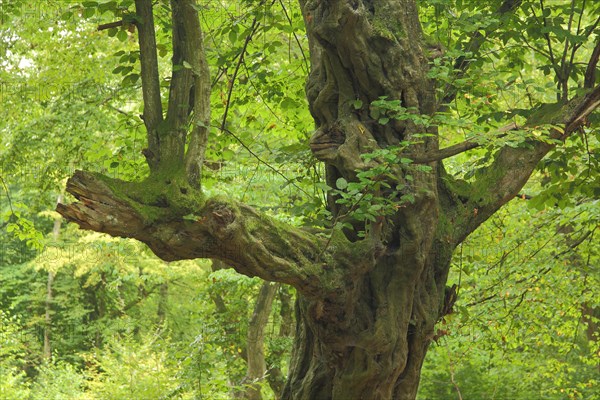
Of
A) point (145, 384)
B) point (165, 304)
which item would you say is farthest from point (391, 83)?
point (165, 304)

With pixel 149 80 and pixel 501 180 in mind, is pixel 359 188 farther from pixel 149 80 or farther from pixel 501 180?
pixel 501 180

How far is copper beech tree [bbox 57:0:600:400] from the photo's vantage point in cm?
425

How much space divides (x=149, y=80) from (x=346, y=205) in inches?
53.1

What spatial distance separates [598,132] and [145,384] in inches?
286

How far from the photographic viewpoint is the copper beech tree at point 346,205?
13.9 ft

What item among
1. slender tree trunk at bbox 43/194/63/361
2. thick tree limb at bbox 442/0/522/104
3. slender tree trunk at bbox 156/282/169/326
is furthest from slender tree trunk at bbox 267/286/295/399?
slender tree trunk at bbox 43/194/63/361

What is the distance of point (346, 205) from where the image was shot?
443 centimetres

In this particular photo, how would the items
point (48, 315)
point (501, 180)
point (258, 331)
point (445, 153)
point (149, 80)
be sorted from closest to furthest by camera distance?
point (149, 80)
point (445, 153)
point (501, 180)
point (258, 331)
point (48, 315)

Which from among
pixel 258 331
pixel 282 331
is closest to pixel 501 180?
pixel 258 331

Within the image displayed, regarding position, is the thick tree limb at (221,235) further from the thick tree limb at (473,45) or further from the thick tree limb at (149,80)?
the thick tree limb at (473,45)

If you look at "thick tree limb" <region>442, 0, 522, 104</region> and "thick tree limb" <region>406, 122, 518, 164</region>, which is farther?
"thick tree limb" <region>442, 0, 522, 104</region>

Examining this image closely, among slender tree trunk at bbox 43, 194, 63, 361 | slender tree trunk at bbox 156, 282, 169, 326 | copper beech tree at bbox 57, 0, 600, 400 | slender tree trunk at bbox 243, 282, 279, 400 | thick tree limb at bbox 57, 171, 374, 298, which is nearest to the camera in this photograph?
thick tree limb at bbox 57, 171, 374, 298

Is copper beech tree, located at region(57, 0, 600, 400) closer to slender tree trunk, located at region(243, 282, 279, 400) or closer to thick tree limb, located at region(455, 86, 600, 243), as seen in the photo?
thick tree limb, located at region(455, 86, 600, 243)

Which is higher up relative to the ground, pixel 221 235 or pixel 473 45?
pixel 473 45
